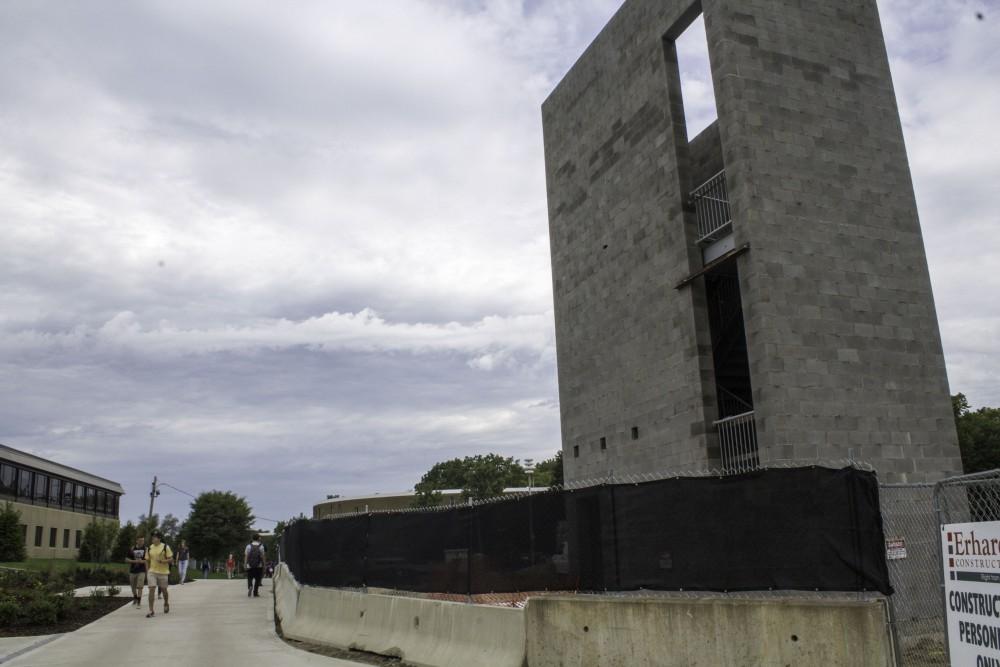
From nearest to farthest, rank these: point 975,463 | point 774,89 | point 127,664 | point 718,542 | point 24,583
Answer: point 718,542 → point 127,664 → point 774,89 → point 24,583 → point 975,463

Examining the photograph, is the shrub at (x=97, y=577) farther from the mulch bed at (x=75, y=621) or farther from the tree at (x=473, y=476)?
the tree at (x=473, y=476)

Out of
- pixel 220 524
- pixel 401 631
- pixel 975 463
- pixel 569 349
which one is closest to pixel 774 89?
pixel 569 349

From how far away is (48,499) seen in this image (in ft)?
188

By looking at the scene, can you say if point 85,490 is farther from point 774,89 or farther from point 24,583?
point 774,89

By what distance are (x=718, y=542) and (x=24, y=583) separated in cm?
1888

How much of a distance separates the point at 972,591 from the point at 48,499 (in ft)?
207

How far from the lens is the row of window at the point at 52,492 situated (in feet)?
167

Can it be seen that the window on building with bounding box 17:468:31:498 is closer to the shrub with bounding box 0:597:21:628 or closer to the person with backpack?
the person with backpack

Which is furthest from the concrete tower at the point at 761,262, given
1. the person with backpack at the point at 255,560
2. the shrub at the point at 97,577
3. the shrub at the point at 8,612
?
the shrub at the point at 97,577

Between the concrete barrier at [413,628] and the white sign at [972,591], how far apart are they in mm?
4823

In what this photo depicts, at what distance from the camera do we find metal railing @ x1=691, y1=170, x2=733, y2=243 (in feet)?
57.8

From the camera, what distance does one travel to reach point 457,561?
1140cm

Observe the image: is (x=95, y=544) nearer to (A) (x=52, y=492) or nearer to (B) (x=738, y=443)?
(A) (x=52, y=492)

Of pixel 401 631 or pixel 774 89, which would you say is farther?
pixel 774 89
